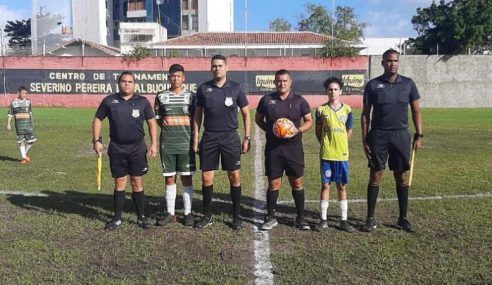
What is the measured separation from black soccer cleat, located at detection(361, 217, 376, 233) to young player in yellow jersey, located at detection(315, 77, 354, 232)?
17 cm

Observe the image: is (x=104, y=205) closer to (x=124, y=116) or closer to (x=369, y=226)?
(x=124, y=116)

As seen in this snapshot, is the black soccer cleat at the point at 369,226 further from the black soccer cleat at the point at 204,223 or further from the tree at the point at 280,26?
the tree at the point at 280,26

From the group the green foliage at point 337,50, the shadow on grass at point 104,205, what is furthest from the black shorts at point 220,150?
the green foliage at point 337,50

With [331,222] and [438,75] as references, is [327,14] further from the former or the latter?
[331,222]

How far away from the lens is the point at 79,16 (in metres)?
69.6

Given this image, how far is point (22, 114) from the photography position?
11.5m

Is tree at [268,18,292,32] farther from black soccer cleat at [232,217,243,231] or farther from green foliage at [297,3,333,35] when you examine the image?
black soccer cleat at [232,217,243,231]

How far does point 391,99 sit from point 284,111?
1160 mm

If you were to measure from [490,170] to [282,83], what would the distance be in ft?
17.7

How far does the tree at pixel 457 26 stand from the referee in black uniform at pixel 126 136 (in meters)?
34.0

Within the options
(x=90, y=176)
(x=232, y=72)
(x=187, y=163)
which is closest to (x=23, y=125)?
(x=90, y=176)

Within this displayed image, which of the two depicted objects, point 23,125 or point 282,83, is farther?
point 23,125

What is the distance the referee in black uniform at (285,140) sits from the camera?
6.06m

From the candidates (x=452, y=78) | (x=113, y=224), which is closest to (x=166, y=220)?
(x=113, y=224)
